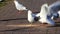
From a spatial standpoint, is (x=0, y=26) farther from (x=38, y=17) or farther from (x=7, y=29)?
(x=38, y=17)

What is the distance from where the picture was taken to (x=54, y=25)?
4891mm

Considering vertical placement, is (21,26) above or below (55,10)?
below

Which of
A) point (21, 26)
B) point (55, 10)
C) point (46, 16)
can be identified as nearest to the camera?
point (46, 16)

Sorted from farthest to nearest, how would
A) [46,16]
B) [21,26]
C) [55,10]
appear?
[55,10] < [21,26] < [46,16]

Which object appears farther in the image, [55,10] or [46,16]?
[55,10]

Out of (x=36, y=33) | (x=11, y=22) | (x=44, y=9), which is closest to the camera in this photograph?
(x=36, y=33)

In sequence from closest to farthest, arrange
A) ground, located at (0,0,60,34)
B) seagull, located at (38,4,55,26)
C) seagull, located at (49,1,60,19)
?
ground, located at (0,0,60,34), seagull, located at (38,4,55,26), seagull, located at (49,1,60,19)

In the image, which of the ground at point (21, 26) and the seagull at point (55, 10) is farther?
the seagull at point (55, 10)

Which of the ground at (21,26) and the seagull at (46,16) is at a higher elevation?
the seagull at (46,16)

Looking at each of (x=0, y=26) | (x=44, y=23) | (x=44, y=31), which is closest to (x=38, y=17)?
(x=44, y=23)

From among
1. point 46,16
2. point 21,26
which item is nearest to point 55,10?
point 46,16

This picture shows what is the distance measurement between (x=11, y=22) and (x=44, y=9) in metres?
0.98

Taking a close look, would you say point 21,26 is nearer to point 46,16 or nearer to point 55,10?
point 46,16

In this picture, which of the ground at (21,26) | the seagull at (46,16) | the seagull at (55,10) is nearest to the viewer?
the ground at (21,26)
